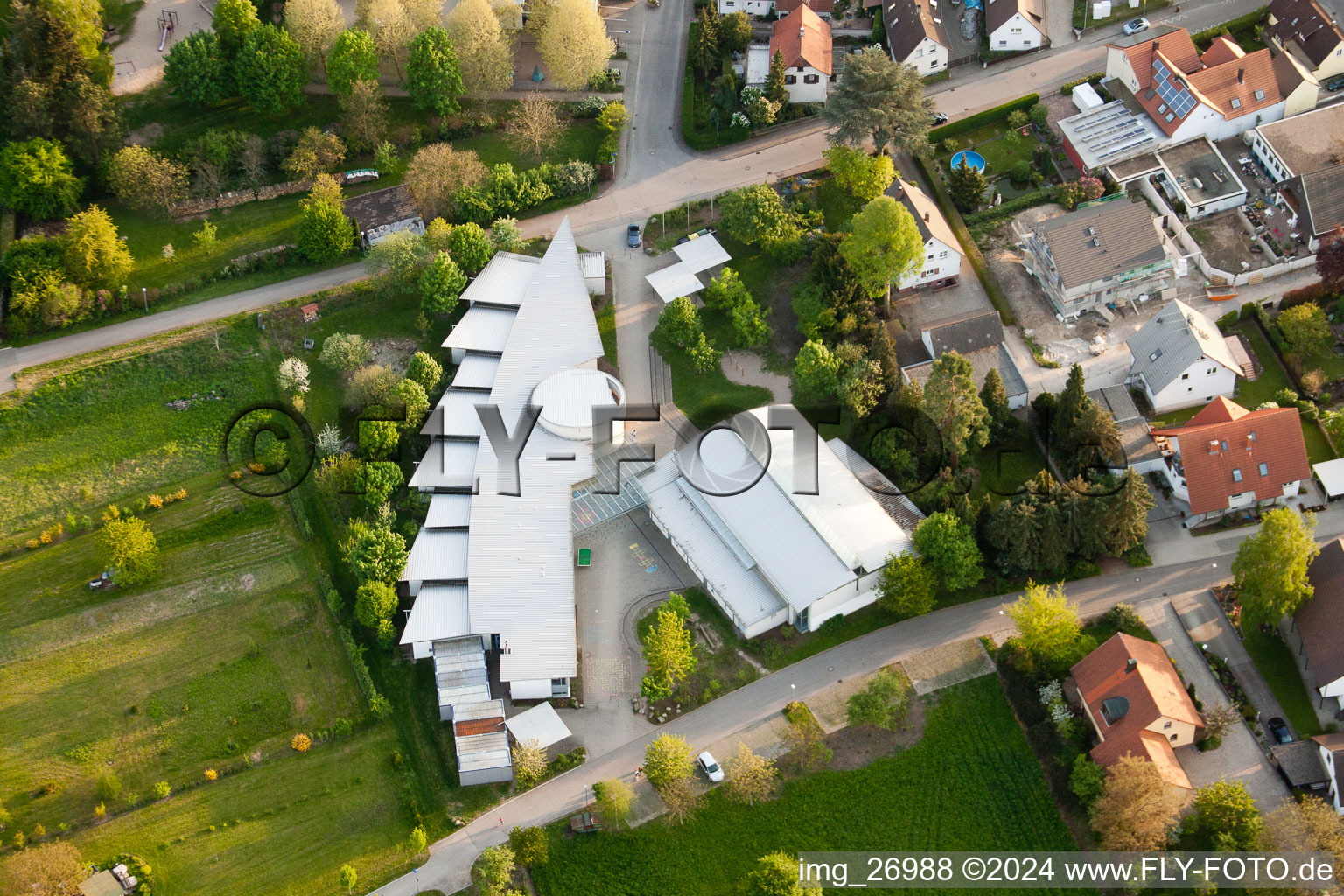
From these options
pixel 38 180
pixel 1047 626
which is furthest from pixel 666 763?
pixel 38 180

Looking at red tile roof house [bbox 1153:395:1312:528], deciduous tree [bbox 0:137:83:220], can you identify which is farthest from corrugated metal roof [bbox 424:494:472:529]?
red tile roof house [bbox 1153:395:1312:528]

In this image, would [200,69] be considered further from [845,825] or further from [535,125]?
[845,825]

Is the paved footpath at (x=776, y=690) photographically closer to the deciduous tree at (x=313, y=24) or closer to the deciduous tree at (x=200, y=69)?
the deciduous tree at (x=313, y=24)

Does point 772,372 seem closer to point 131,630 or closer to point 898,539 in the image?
point 898,539

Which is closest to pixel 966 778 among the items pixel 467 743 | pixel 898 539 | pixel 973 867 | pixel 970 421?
pixel 973 867

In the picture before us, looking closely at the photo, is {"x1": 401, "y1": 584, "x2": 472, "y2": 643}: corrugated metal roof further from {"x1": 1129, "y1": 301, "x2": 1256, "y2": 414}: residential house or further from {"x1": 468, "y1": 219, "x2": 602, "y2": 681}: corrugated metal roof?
{"x1": 1129, "y1": 301, "x2": 1256, "y2": 414}: residential house
